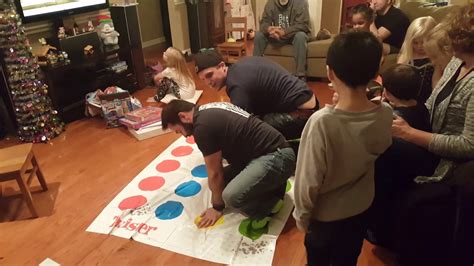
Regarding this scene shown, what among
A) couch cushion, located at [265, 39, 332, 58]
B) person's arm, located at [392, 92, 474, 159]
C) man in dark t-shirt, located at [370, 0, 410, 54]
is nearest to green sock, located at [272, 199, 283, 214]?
person's arm, located at [392, 92, 474, 159]

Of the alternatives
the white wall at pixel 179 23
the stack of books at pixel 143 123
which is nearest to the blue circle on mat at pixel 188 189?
the stack of books at pixel 143 123

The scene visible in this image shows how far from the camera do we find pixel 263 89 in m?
2.13

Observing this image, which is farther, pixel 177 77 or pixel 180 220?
pixel 177 77

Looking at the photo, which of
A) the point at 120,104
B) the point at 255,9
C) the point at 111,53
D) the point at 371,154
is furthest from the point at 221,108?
the point at 255,9

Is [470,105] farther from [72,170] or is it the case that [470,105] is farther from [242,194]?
[72,170]

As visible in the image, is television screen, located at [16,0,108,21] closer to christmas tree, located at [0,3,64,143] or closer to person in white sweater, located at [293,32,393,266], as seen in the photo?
christmas tree, located at [0,3,64,143]

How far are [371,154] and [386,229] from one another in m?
0.63

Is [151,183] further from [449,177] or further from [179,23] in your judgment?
[179,23]

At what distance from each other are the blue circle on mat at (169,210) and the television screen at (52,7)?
2324 mm

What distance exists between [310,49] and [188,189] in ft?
7.92

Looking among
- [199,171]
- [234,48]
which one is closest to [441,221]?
[199,171]

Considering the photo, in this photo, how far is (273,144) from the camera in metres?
1.80

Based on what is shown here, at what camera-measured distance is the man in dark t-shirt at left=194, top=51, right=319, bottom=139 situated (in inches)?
81.5

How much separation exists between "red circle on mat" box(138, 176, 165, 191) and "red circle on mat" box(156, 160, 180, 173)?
0.33ft
